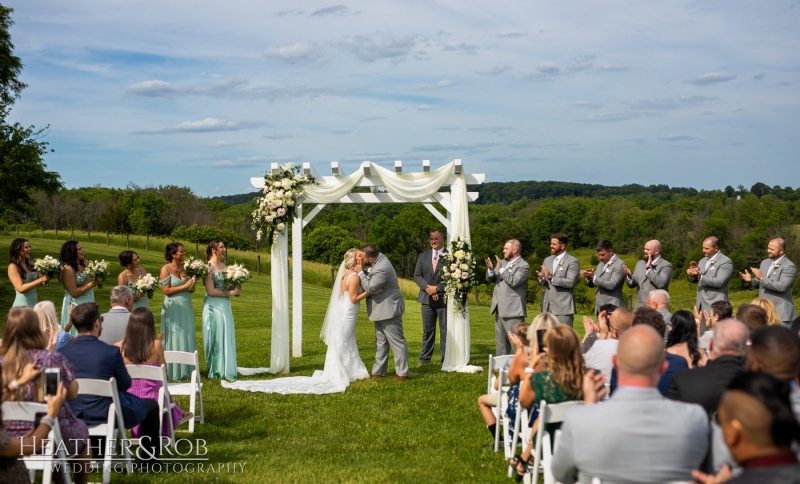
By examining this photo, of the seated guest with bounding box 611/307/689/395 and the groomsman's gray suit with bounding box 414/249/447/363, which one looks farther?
the groomsman's gray suit with bounding box 414/249/447/363

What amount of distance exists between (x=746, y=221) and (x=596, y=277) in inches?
2259

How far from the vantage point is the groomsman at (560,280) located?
11.2m

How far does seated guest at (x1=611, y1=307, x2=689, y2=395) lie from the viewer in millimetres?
5434

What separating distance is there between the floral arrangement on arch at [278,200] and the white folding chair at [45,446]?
731 cm

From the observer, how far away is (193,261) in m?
11.4

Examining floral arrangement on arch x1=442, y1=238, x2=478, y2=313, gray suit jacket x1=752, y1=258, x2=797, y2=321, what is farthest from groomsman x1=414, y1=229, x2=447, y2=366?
gray suit jacket x1=752, y1=258, x2=797, y2=321

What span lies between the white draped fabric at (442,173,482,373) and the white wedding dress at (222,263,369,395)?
4.89ft

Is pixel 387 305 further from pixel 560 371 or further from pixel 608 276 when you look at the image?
pixel 560 371

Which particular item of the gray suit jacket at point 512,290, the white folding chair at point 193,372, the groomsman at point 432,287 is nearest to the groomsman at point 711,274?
the gray suit jacket at point 512,290

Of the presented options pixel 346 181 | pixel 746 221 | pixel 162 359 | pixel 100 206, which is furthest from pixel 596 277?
pixel 100 206

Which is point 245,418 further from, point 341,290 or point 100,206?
point 100,206

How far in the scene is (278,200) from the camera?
12.5 m

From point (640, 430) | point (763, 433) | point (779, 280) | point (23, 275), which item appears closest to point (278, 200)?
point (23, 275)

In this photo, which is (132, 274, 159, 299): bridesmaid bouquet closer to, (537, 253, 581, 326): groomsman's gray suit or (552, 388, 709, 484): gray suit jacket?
(537, 253, 581, 326): groomsman's gray suit
